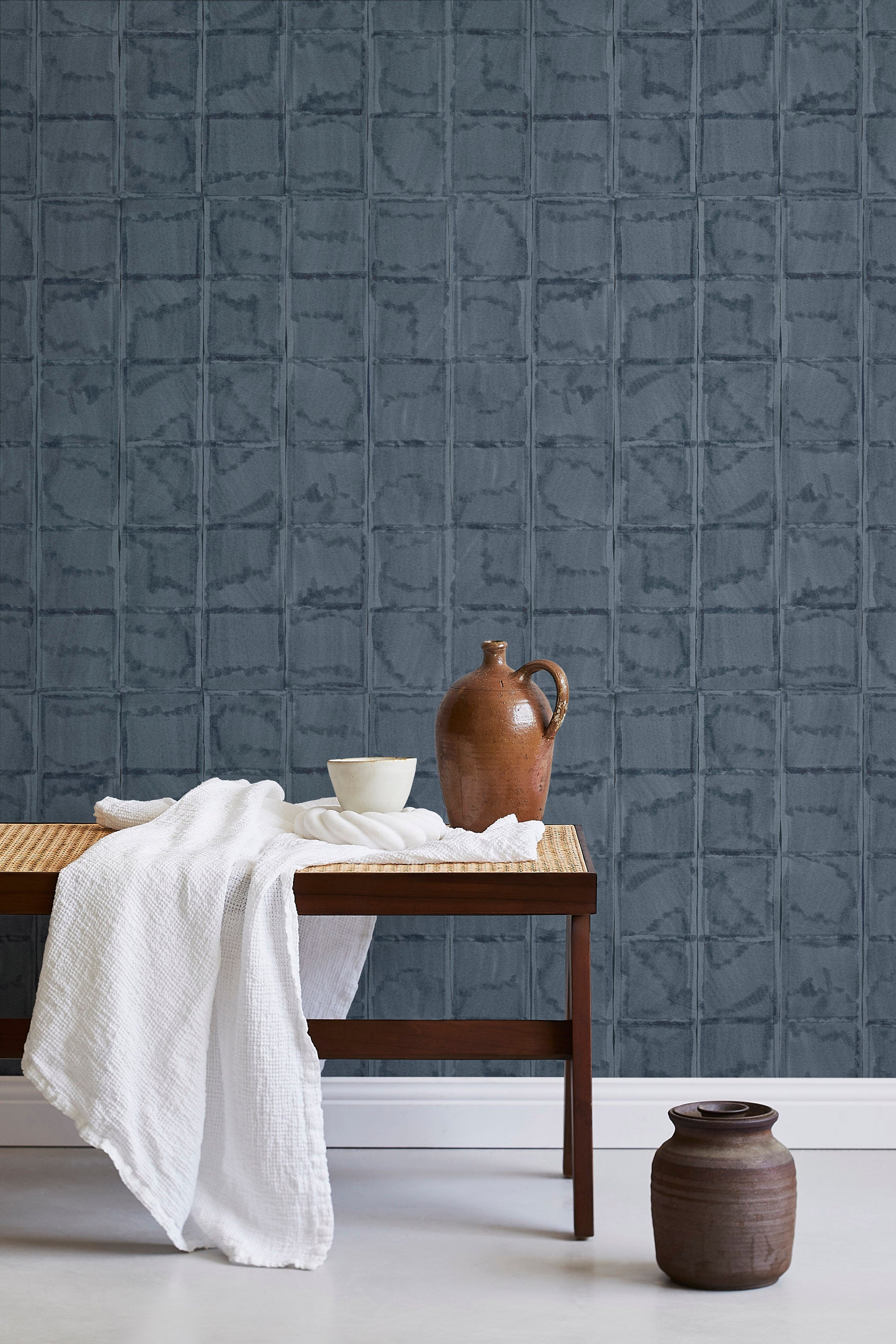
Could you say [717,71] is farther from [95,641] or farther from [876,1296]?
[876,1296]

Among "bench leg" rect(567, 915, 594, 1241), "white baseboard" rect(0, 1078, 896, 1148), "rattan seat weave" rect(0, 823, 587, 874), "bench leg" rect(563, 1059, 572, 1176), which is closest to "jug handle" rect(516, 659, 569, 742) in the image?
"rattan seat weave" rect(0, 823, 587, 874)

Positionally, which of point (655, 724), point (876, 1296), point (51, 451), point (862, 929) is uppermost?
point (51, 451)

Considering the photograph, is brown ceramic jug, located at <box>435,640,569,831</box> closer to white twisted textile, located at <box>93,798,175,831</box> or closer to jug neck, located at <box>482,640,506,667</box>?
jug neck, located at <box>482,640,506,667</box>

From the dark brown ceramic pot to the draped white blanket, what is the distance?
1.76ft

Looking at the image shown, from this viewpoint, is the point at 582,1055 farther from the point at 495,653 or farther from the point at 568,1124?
the point at 495,653

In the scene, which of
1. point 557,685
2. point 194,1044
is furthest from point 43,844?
point 557,685

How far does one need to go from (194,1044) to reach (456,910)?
0.46 metres

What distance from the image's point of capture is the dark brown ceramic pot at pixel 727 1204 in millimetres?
2008

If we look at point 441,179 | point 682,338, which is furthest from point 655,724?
point 441,179

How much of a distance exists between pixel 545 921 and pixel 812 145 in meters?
1.74

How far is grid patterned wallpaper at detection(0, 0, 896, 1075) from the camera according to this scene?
281 cm

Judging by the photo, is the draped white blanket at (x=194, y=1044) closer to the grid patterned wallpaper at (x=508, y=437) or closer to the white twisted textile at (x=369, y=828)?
the white twisted textile at (x=369, y=828)

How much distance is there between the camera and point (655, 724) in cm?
282

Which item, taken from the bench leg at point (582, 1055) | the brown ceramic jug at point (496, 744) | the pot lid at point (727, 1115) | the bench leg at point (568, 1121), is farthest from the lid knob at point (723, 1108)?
the brown ceramic jug at point (496, 744)
